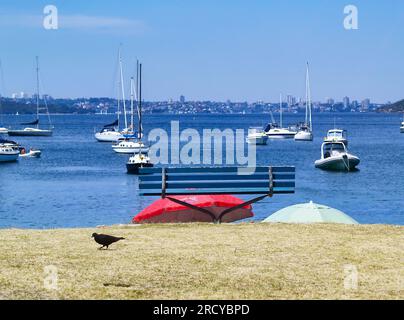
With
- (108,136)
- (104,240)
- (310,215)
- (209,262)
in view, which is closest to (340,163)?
(310,215)

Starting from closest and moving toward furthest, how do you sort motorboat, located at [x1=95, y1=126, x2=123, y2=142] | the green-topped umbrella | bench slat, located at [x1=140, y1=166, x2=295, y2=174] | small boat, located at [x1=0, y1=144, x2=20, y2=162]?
bench slat, located at [x1=140, y1=166, x2=295, y2=174], the green-topped umbrella, small boat, located at [x1=0, y1=144, x2=20, y2=162], motorboat, located at [x1=95, y1=126, x2=123, y2=142]

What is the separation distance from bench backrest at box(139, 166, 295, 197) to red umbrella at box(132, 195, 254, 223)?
778 mm

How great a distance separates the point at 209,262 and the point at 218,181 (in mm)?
5291

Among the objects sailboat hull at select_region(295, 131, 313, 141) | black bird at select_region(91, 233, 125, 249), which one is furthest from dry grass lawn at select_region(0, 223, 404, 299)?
sailboat hull at select_region(295, 131, 313, 141)

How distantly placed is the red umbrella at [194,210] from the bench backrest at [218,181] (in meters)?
0.78

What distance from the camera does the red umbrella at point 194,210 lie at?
17.8 metres

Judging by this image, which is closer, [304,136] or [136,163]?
[136,163]

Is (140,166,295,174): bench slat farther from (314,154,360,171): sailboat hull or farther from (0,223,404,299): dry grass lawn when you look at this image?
(314,154,360,171): sailboat hull

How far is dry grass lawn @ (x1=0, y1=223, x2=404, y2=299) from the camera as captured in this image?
9648mm

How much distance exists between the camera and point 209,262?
11.3m

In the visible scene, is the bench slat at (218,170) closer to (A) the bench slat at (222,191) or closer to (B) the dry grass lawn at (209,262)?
(A) the bench slat at (222,191)

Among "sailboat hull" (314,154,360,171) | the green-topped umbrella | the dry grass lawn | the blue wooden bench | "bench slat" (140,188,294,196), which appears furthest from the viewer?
"sailboat hull" (314,154,360,171)

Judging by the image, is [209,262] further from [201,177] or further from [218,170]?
[218,170]
